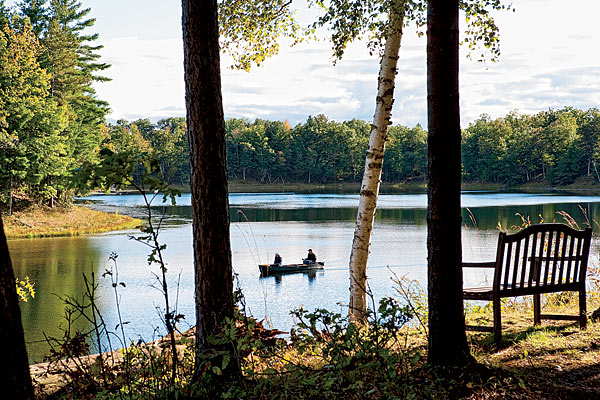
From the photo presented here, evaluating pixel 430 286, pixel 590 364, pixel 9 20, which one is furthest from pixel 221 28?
pixel 9 20

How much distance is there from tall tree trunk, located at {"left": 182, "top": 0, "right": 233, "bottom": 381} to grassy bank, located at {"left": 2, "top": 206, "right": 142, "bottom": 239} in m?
27.3

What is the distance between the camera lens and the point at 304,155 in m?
98.9

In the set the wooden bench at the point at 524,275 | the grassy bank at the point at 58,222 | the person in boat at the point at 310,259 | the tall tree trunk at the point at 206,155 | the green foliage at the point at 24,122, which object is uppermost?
the green foliage at the point at 24,122

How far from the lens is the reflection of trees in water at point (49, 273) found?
1121 cm

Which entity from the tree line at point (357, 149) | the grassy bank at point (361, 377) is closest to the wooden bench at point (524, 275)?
the grassy bank at point (361, 377)

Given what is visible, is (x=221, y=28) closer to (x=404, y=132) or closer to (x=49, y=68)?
(x=49, y=68)

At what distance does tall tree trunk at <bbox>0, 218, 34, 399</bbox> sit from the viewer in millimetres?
1730

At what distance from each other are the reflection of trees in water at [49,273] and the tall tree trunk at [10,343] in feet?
15.9

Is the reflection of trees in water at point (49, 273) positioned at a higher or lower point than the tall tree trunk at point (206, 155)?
lower

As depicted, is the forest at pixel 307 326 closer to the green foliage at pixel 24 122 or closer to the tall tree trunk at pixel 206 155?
the tall tree trunk at pixel 206 155

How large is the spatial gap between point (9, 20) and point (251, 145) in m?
64.2

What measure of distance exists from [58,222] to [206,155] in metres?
31.4

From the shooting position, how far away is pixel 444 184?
10.8 ft

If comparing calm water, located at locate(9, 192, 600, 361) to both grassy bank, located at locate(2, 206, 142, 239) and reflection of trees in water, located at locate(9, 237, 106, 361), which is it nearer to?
reflection of trees in water, located at locate(9, 237, 106, 361)
